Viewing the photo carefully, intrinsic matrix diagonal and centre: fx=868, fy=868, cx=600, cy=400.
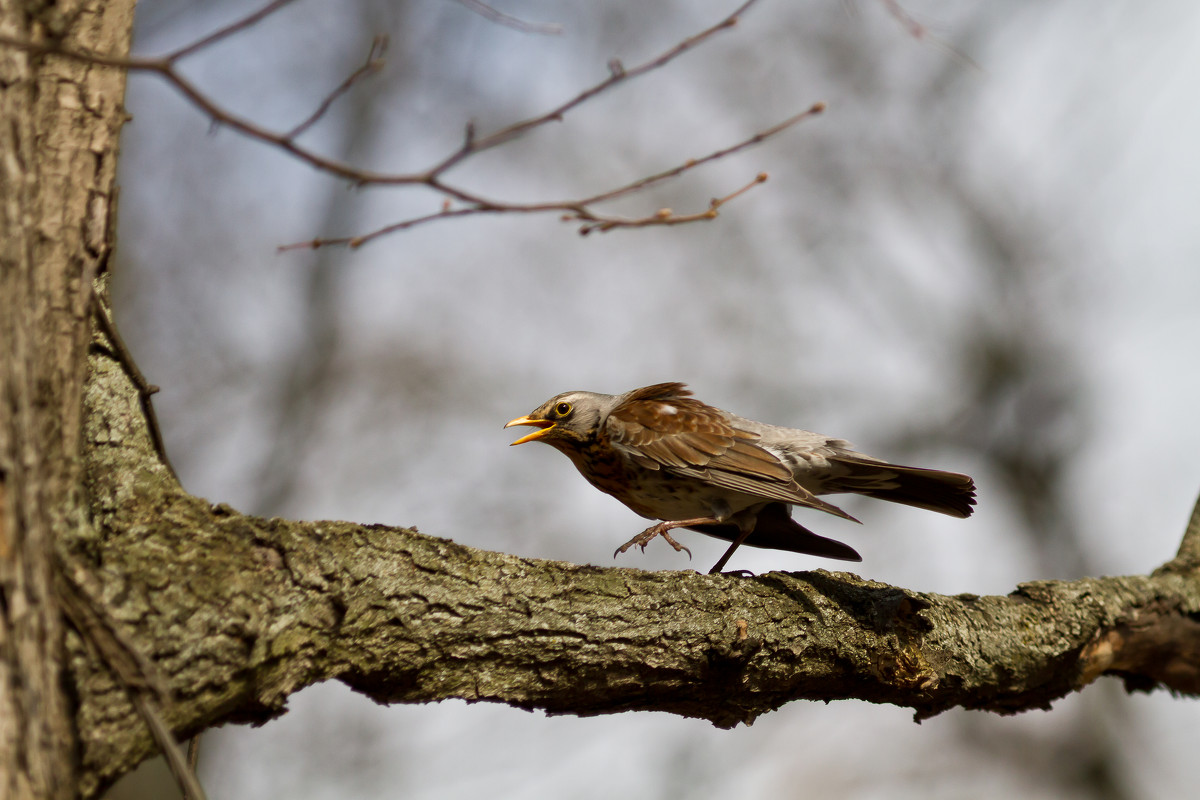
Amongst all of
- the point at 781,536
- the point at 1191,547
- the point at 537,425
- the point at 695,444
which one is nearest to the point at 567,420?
the point at 537,425

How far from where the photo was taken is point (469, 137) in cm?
195

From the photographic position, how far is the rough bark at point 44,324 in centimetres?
157

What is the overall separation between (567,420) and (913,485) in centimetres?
196

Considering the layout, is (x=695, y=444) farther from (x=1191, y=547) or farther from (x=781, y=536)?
(x=1191, y=547)

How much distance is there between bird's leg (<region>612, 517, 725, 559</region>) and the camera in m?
4.06

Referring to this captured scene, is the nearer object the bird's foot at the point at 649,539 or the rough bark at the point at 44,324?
the rough bark at the point at 44,324

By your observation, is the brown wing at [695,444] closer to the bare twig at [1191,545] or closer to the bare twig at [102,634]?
the bare twig at [1191,545]

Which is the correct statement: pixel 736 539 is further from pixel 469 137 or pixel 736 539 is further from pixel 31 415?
pixel 31 415

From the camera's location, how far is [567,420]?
16.9 ft

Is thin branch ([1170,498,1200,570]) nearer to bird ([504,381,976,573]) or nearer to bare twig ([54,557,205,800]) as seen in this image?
bird ([504,381,976,573])

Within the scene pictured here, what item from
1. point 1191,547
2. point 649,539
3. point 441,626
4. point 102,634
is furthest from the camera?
point 1191,547

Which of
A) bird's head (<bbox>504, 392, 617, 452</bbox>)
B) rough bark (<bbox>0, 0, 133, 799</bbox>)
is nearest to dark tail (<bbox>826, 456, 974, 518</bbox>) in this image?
bird's head (<bbox>504, 392, 617, 452</bbox>)

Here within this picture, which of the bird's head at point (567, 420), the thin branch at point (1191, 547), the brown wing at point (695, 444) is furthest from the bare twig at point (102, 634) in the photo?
the thin branch at point (1191, 547)

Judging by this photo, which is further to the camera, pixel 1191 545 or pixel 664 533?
pixel 1191 545
